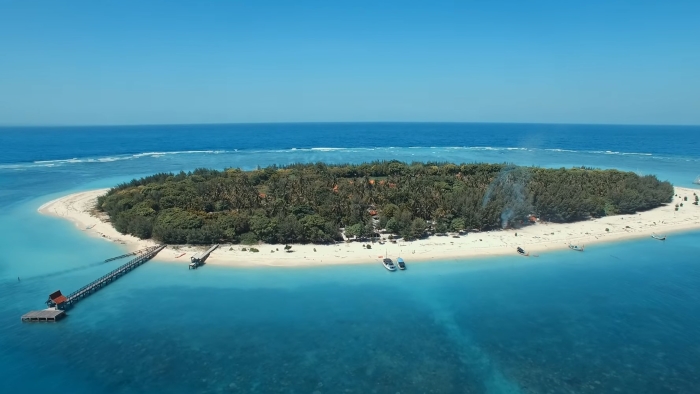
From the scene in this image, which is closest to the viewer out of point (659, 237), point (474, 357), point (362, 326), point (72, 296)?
point (474, 357)

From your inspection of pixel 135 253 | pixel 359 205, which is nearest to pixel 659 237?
pixel 359 205

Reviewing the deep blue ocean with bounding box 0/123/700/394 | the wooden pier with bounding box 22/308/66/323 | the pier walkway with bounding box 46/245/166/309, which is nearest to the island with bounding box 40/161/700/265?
the pier walkway with bounding box 46/245/166/309

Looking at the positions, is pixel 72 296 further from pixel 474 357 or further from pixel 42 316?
pixel 474 357

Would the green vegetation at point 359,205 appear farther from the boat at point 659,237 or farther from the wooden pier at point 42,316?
the wooden pier at point 42,316

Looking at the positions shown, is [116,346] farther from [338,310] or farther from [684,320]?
[684,320]

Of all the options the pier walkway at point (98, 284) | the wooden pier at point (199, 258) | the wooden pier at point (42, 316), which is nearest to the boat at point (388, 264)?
the wooden pier at point (199, 258)
